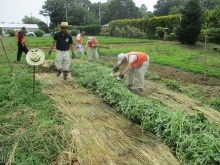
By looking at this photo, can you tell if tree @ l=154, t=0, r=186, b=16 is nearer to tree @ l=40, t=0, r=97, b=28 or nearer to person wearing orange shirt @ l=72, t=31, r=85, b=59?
tree @ l=40, t=0, r=97, b=28

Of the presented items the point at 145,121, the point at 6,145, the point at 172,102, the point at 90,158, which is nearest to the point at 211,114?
the point at 172,102

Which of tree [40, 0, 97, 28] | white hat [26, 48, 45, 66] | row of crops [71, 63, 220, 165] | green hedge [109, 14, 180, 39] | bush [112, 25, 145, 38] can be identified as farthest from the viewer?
tree [40, 0, 97, 28]

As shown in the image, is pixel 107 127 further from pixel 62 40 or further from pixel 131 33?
pixel 131 33

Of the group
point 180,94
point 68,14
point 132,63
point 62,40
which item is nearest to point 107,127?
point 132,63

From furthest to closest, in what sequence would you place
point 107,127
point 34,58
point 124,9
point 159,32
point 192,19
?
point 124,9
point 159,32
point 192,19
point 34,58
point 107,127

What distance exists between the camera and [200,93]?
7.02m

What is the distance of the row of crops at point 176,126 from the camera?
10.6 feet

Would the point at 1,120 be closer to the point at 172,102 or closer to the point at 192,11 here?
the point at 172,102

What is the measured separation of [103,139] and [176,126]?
105cm

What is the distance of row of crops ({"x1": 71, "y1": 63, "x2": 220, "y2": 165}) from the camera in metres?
3.24

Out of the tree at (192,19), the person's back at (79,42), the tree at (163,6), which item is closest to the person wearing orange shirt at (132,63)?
the person's back at (79,42)

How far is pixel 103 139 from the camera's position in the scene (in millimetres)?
3914

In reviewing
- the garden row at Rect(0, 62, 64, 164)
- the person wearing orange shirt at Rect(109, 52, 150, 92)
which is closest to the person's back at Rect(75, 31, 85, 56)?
the person wearing orange shirt at Rect(109, 52, 150, 92)

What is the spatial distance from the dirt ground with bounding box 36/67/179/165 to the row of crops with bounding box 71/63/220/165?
0.13m
